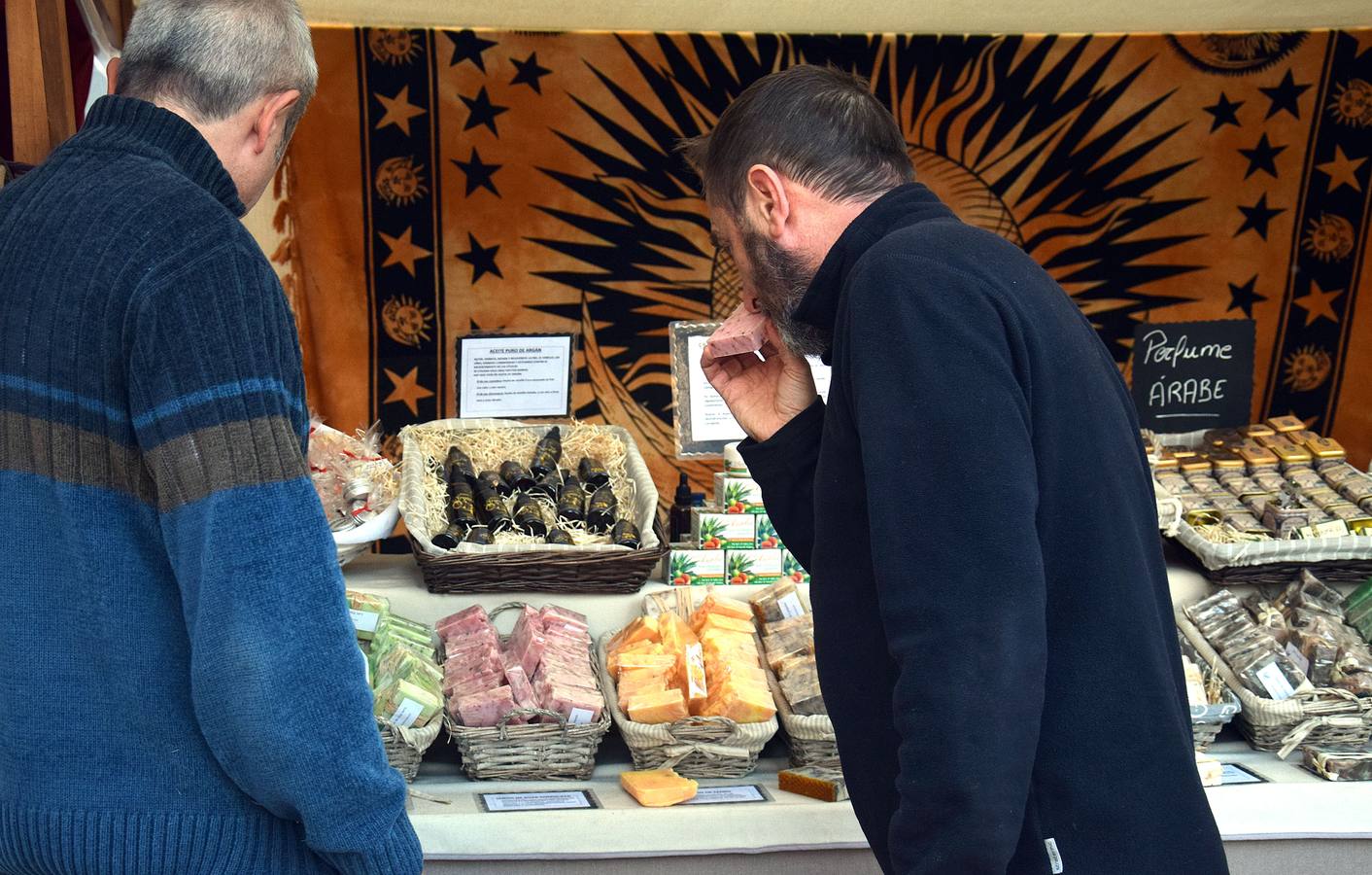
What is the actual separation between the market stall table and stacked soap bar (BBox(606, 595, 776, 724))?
0.55 feet

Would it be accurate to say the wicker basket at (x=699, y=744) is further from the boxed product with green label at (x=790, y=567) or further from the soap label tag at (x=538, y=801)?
the boxed product with green label at (x=790, y=567)

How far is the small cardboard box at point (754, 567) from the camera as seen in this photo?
3.18m

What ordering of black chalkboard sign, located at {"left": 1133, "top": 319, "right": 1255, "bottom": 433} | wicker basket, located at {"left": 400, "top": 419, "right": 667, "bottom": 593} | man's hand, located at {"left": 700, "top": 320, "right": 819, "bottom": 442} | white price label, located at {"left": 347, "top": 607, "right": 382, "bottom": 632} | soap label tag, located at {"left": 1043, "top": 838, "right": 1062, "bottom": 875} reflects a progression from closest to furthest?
soap label tag, located at {"left": 1043, "top": 838, "right": 1062, "bottom": 875} → man's hand, located at {"left": 700, "top": 320, "right": 819, "bottom": 442} → white price label, located at {"left": 347, "top": 607, "right": 382, "bottom": 632} → wicker basket, located at {"left": 400, "top": 419, "right": 667, "bottom": 593} → black chalkboard sign, located at {"left": 1133, "top": 319, "right": 1255, "bottom": 433}

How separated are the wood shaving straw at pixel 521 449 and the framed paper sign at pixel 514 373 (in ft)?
0.27

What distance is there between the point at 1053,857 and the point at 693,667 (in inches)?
57.8

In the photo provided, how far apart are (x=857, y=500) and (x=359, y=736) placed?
23.4 inches

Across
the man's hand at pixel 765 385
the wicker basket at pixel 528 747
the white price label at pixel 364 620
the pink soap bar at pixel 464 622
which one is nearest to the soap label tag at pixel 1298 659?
the wicker basket at pixel 528 747

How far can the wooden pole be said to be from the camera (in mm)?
2475

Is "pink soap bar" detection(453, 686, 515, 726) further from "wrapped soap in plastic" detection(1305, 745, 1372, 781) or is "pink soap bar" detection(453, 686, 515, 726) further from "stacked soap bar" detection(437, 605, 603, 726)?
"wrapped soap in plastic" detection(1305, 745, 1372, 781)

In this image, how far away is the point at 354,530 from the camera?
9.89ft

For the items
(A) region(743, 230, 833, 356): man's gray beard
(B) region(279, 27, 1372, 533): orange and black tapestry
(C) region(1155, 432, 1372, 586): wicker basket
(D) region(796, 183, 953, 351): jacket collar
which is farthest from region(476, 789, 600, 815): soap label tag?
(B) region(279, 27, 1372, 533): orange and black tapestry

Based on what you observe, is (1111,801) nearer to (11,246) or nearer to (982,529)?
(982,529)

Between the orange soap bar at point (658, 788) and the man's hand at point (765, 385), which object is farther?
the orange soap bar at point (658, 788)

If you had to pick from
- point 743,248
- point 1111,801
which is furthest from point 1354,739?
point 743,248
